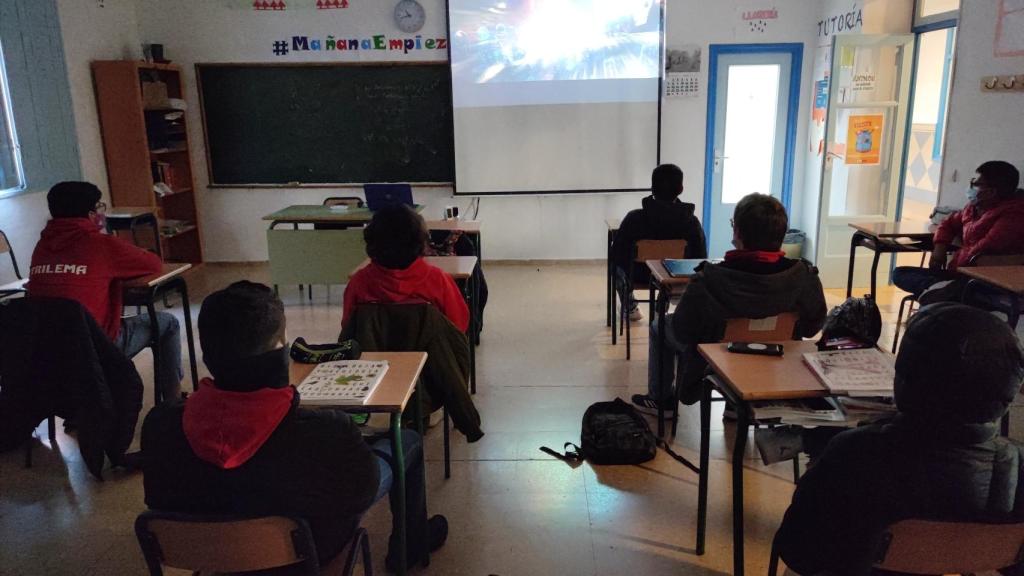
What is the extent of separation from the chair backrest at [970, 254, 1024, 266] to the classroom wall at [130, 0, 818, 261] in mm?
2993

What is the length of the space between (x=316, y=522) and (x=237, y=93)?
19.5 feet

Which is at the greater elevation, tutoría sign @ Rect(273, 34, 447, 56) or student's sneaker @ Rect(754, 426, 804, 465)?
tutoría sign @ Rect(273, 34, 447, 56)

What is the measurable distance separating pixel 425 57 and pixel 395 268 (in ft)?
14.2

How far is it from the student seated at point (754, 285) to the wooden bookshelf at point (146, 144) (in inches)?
196

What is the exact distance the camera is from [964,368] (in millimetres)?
1328

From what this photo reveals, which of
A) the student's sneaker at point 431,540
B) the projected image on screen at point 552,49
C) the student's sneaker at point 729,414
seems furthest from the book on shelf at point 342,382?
the projected image on screen at point 552,49

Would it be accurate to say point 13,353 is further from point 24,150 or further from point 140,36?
point 140,36

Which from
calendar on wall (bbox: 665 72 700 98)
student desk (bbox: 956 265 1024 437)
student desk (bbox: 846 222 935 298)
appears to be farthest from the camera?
calendar on wall (bbox: 665 72 700 98)

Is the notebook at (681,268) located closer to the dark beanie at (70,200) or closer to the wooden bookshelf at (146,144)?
the dark beanie at (70,200)

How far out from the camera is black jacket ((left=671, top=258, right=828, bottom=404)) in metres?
2.50

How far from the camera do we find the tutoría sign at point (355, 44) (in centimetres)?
638

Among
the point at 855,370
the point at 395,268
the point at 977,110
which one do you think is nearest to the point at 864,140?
the point at 977,110

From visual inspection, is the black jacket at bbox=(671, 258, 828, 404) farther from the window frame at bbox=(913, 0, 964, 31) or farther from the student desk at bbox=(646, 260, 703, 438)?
the window frame at bbox=(913, 0, 964, 31)

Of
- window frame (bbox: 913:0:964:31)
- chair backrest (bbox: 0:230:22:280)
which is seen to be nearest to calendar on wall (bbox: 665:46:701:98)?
window frame (bbox: 913:0:964:31)
